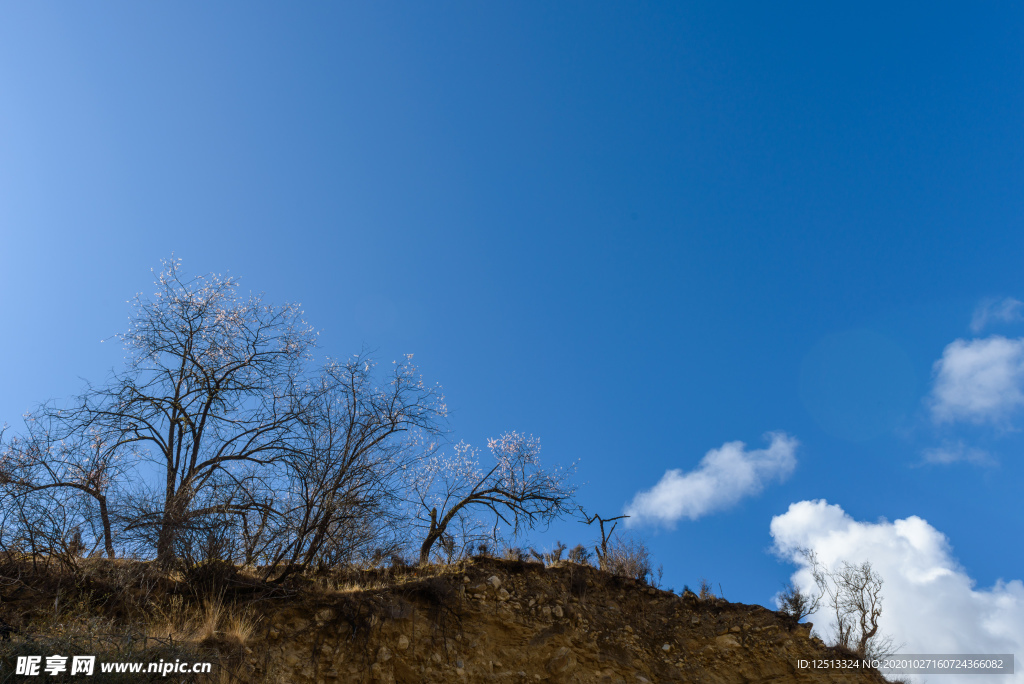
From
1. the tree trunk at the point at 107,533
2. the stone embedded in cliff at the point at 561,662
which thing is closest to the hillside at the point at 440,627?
the stone embedded in cliff at the point at 561,662

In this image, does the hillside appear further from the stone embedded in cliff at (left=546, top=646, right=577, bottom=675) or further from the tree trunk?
the tree trunk

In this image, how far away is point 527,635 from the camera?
37.8ft

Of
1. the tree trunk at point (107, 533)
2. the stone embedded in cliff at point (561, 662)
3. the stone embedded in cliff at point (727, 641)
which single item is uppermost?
the tree trunk at point (107, 533)

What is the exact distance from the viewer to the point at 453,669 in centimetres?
1051

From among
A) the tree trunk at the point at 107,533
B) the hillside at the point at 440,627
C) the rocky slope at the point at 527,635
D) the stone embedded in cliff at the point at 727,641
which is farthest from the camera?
the stone embedded in cliff at the point at 727,641

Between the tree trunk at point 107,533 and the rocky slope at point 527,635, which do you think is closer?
the rocky slope at point 527,635

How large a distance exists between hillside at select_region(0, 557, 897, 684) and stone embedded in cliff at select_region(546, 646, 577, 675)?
0.02 m

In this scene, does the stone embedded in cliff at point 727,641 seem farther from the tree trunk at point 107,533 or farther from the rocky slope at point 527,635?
the tree trunk at point 107,533

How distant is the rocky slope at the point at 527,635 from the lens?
10.1m

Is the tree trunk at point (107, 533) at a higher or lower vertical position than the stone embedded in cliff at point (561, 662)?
higher

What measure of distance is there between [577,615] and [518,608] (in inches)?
51.8

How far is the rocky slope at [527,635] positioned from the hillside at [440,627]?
0.02 meters

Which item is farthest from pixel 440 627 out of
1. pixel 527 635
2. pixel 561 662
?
pixel 561 662

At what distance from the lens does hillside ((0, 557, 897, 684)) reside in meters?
9.27
